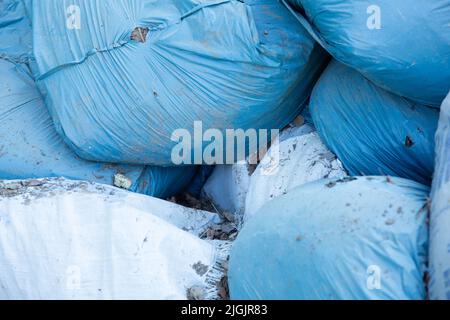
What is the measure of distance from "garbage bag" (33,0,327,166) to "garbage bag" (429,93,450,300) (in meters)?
0.47

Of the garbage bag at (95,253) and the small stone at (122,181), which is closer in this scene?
the garbage bag at (95,253)

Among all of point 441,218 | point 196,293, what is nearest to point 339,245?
point 441,218

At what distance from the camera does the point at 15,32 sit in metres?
1.87

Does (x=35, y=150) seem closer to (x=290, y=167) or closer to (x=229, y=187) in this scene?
(x=229, y=187)

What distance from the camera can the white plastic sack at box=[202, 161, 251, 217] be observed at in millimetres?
1752

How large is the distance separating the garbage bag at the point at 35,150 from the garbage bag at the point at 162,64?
0.34ft

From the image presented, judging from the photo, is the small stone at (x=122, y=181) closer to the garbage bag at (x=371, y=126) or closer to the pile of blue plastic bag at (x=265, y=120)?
the pile of blue plastic bag at (x=265, y=120)

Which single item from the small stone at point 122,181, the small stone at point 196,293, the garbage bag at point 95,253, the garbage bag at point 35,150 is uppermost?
the garbage bag at point 35,150

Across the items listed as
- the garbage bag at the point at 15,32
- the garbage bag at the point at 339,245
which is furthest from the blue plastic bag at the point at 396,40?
the garbage bag at the point at 15,32

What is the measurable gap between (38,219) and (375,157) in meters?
0.82

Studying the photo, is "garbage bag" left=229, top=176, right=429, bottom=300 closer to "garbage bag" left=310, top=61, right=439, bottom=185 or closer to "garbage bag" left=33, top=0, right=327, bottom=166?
"garbage bag" left=310, top=61, right=439, bottom=185

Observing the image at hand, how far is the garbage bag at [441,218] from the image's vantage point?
106 centimetres

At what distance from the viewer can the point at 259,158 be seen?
1755 millimetres

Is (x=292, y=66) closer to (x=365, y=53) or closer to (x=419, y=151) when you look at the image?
(x=365, y=53)
